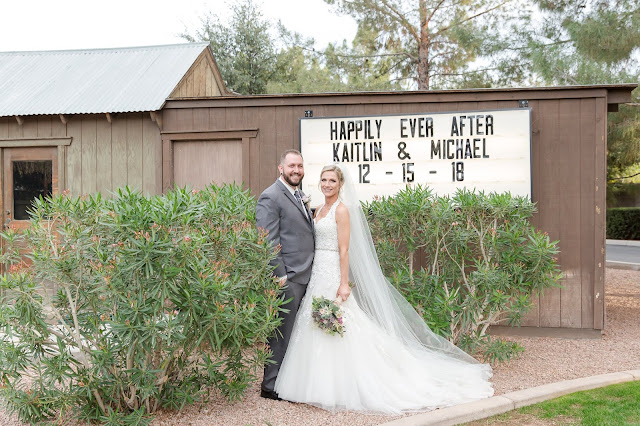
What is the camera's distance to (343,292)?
4535 mm

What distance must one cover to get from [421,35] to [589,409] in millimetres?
16530

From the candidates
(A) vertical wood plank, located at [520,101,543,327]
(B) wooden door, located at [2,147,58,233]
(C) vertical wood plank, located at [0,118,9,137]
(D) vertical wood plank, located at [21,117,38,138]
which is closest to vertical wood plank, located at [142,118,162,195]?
(B) wooden door, located at [2,147,58,233]

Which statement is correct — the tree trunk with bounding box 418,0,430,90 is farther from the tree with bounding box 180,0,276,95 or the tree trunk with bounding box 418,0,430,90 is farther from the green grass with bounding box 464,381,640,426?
the green grass with bounding box 464,381,640,426

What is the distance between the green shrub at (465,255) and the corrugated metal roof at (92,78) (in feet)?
11.9

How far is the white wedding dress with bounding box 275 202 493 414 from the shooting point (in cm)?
427

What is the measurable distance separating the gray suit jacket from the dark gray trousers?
0.10 m

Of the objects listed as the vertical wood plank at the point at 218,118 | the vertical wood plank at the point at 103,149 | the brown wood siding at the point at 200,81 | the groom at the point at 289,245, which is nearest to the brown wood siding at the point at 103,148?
the vertical wood plank at the point at 103,149

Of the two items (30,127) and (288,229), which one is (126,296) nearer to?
(288,229)

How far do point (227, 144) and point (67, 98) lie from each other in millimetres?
2568

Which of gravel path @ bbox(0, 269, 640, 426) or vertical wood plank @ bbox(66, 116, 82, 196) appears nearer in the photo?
gravel path @ bbox(0, 269, 640, 426)

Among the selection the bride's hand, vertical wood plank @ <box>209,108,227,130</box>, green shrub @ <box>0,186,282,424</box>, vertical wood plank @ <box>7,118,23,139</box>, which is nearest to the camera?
green shrub @ <box>0,186,282,424</box>

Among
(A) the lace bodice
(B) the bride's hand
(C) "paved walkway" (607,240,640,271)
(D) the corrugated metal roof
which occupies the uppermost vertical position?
(D) the corrugated metal roof

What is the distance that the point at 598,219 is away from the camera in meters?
6.47

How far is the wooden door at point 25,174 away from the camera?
8.07 metres
